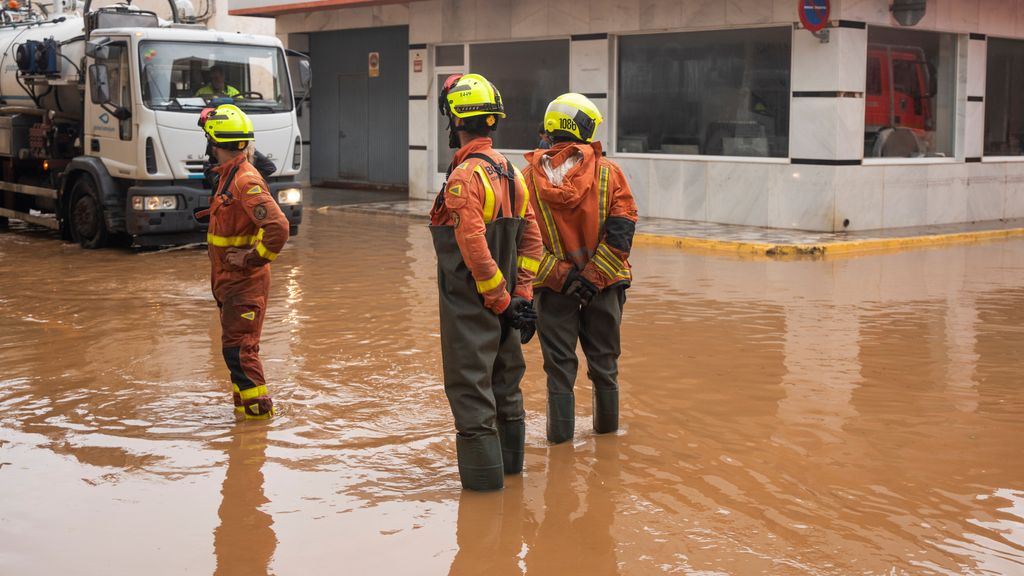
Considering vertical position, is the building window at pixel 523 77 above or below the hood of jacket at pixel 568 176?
above

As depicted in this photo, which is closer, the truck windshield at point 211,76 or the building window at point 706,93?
the truck windshield at point 211,76

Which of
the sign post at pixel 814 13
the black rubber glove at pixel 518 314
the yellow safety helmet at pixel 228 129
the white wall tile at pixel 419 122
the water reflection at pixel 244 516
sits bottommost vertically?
the water reflection at pixel 244 516

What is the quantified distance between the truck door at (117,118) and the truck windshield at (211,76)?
10.6 inches

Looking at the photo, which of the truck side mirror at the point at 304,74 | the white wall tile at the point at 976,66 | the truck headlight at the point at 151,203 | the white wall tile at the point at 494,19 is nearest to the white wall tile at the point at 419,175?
the white wall tile at the point at 494,19

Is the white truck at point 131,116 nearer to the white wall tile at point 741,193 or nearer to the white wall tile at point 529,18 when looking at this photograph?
the white wall tile at point 529,18

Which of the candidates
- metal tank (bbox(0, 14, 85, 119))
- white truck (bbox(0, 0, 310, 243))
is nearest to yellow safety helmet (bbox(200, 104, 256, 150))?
white truck (bbox(0, 0, 310, 243))

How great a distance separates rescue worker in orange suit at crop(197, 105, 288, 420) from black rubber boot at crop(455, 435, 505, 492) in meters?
1.78

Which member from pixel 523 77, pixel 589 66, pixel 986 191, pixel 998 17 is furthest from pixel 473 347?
pixel 998 17

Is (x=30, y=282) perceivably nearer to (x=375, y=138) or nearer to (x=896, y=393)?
(x=896, y=393)

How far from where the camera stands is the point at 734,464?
5.99 metres

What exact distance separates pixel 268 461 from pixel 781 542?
8.30 feet

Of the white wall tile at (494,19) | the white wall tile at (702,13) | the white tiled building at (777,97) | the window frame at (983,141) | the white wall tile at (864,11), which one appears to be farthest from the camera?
the white wall tile at (494,19)

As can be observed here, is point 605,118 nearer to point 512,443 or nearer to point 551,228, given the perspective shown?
point 551,228

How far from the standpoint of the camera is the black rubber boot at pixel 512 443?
223 inches
